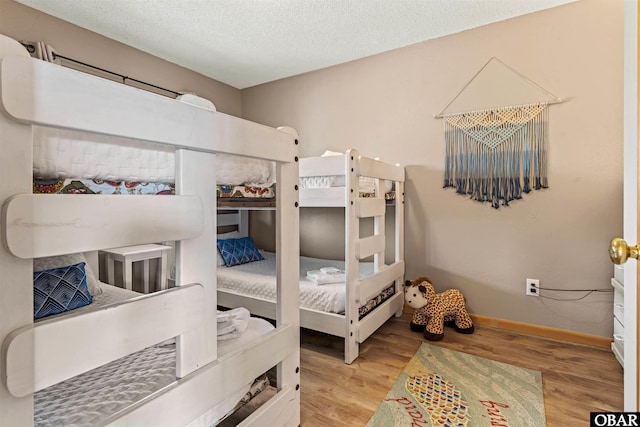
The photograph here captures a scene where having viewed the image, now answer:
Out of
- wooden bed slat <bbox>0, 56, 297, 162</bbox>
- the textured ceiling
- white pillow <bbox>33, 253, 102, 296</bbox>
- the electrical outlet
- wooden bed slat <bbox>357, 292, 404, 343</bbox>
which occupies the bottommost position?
wooden bed slat <bbox>357, 292, 404, 343</bbox>

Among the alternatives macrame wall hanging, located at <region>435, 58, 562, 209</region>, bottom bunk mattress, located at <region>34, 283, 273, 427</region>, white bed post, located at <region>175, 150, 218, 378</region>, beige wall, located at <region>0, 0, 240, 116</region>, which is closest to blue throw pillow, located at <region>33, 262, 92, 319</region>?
bottom bunk mattress, located at <region>34, 283, 273, 427</region>

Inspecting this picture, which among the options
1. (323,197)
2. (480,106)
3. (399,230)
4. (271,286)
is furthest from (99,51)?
(480,106)

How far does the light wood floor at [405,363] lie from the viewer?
4.45 feet

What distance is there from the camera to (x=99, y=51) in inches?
95.9

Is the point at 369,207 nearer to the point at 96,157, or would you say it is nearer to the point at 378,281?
the point at 378,281

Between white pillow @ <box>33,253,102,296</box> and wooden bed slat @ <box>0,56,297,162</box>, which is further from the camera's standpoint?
white pillow @ <box>33,253,102,296</box>

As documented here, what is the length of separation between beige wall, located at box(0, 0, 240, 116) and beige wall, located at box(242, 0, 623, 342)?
1.37 m

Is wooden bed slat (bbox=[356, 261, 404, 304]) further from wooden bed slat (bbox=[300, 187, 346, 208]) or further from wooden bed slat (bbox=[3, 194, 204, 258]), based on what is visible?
wooden bed slat (bbox=[3, 194, 204, 258])

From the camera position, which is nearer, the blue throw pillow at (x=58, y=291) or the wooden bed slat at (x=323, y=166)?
the blue throw pillow at (x=58, y=291)

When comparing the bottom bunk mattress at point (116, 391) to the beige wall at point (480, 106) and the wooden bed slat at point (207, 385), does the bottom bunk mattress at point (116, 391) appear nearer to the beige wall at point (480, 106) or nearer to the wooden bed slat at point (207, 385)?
the wooden bed slat at point (207, 385)

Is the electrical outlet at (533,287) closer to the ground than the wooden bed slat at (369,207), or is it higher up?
closer to the ground

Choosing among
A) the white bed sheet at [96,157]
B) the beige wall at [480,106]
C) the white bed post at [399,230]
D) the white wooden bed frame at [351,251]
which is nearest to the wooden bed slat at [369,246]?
the white wooden bed frame at [351,251]

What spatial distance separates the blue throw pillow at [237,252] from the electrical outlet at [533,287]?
208cm

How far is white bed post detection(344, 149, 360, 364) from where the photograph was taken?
176cm
